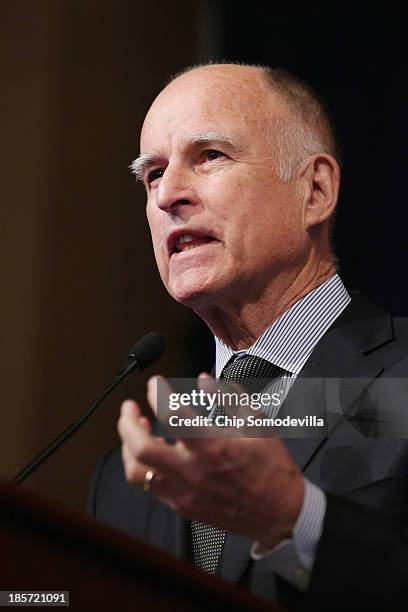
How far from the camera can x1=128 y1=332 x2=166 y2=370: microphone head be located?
173cm

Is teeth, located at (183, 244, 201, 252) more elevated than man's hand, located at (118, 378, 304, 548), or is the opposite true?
teeth, located at (183, 244, 201, 252)

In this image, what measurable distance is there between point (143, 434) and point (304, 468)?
0.54 meters

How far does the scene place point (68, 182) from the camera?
358 cm

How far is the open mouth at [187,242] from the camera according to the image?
1864 millimetres

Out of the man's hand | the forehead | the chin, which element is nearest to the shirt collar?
the chin

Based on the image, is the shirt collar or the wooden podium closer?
the wooden podium

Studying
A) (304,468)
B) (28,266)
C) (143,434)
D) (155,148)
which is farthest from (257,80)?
(28,266)

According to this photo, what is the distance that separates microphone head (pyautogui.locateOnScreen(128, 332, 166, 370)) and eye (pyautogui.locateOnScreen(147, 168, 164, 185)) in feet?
1.43

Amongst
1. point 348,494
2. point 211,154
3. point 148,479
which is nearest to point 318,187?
point 211,154

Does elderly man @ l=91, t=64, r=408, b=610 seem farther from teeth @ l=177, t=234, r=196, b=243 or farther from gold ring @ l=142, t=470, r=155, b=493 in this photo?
gold ring @ l=142, t=470, r=155, b=493

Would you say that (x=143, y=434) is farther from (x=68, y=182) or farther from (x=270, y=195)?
(x=68, y=182)

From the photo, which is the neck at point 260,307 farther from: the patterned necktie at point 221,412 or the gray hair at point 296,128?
the gray hair at point 296,128

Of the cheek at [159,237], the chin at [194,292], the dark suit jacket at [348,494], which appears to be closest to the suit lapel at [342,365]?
the dark suit jacket at [348,494]

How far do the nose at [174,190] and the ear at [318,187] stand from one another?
26 centimetres
